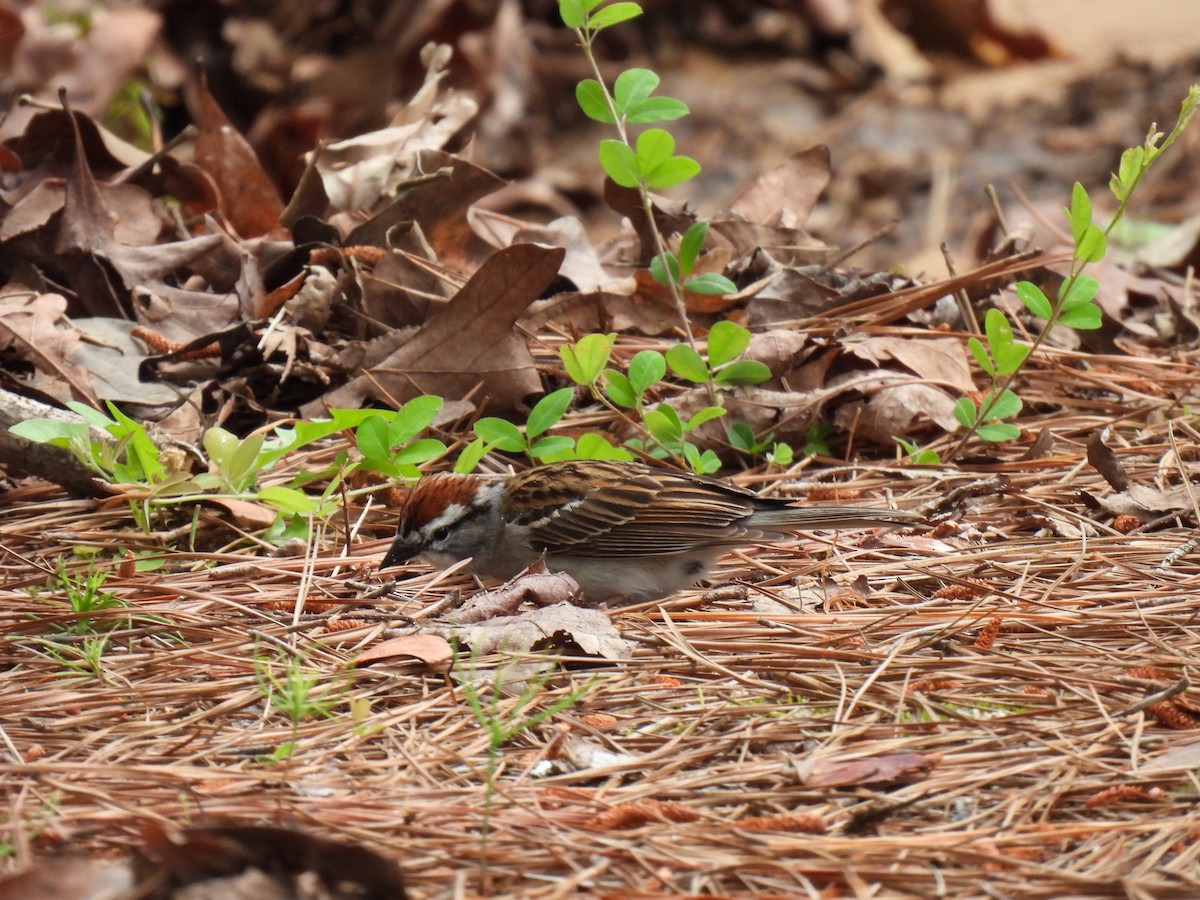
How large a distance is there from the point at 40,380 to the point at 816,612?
2830 mm

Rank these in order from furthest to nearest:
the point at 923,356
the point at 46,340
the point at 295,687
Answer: the point at 923,356
the point at 46,340
the point at 295,687

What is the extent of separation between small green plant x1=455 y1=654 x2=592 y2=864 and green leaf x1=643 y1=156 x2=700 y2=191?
183 centimetres

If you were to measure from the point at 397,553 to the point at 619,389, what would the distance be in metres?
0.98

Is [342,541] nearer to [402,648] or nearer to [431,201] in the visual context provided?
[402,648]

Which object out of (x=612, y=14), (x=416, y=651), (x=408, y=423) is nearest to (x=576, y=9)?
(x=612, y=14)

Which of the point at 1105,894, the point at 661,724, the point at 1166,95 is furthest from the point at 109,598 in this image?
the point at 1166,95

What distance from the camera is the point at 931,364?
5094 mm

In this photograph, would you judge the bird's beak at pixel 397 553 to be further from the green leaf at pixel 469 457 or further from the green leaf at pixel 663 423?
the green leaf at pixel 663 423

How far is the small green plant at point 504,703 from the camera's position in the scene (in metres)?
2.68

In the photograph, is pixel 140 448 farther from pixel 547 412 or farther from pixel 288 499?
pixel 547 412

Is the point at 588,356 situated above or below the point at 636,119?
below

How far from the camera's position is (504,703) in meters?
2.98

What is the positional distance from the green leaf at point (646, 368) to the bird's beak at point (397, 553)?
3.09 ft

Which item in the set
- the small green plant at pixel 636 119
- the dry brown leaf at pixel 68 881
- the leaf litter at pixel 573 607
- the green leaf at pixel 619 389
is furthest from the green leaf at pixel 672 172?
the dry brown leaf at pixel 68 881
